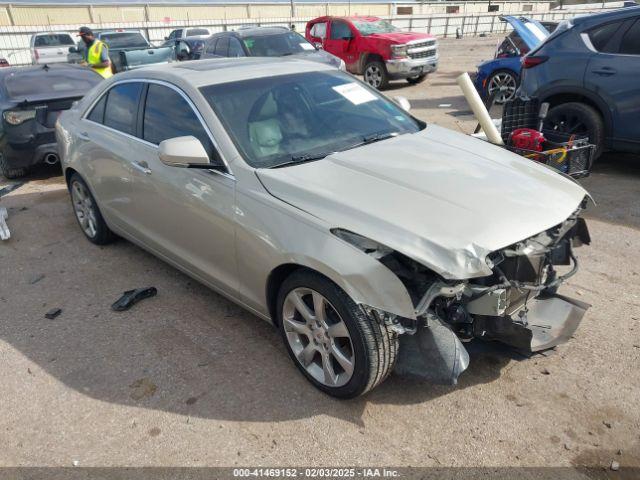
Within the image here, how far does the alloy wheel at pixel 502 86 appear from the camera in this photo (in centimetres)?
1034

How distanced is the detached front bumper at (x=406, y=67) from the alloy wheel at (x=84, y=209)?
9.56 metres

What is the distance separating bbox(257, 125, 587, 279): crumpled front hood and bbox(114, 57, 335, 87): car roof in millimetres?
963

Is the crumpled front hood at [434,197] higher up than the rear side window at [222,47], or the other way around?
the crumpled front hood at [434,197]

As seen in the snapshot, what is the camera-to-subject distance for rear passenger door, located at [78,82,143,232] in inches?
163

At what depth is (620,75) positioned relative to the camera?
5961mm

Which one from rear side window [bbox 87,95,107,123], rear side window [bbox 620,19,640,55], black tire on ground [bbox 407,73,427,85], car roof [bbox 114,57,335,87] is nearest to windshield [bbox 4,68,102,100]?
rear side window [bbox 87,95,107,123]

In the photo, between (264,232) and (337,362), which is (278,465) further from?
(264,232)

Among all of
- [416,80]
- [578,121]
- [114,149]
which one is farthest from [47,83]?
→ [416,80]

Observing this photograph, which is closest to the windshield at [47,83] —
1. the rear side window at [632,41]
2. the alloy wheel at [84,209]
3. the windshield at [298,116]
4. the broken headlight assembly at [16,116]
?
the broken headlight assembly at [16,116]

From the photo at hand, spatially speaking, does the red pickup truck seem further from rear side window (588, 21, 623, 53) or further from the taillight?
rear side window (588, 21, 623, 53)

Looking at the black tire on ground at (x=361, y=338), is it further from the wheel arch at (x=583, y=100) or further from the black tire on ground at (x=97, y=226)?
the wheel arch at (x=583, y=100)

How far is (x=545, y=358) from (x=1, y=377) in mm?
3434

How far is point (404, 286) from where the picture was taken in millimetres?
2475

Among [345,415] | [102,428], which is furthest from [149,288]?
[345,415]
